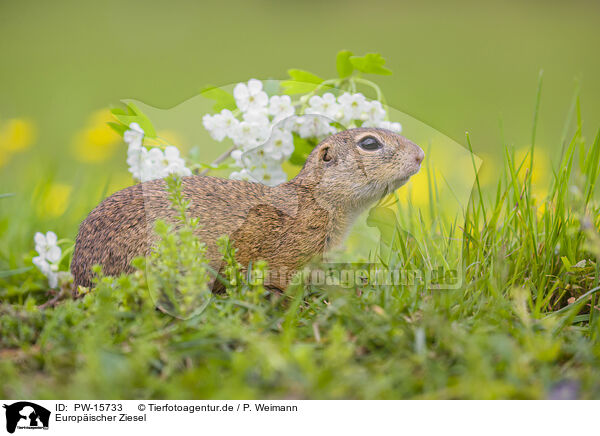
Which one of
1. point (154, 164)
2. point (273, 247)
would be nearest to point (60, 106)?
point (154, 164)

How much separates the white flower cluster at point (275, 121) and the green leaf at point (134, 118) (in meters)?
0.28

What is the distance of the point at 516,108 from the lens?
6352 millimetres

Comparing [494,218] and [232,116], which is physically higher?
[232,116]

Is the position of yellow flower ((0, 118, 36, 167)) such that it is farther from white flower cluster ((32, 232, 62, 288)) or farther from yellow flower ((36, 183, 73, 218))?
white flower cluster ((32, 232, 62, 288))

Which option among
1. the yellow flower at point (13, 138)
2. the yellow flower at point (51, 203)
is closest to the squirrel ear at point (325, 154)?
the yellow flower at point (51, 203)

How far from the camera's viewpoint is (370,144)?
275cm

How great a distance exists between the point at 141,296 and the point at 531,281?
1.69 metres

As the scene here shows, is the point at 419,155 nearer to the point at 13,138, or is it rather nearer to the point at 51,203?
the point at 51,203

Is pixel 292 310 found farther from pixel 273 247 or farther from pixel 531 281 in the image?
pixel 531 281

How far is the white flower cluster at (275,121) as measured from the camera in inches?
112
